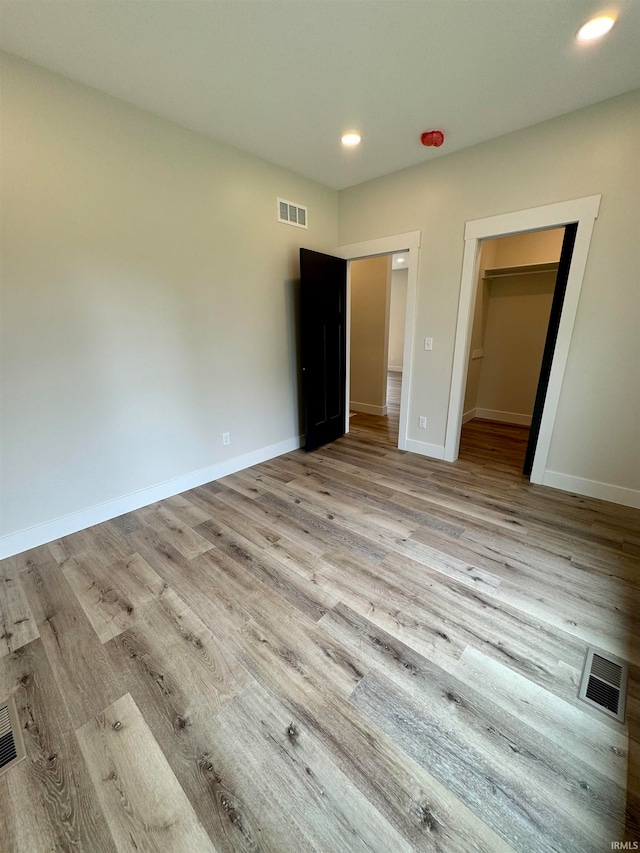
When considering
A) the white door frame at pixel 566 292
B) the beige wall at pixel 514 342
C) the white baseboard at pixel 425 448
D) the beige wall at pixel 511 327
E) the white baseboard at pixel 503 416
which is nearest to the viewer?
the white door frame at pixel 566 292

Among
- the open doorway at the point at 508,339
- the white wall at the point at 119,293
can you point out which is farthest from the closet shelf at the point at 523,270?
the white wall at the point at 119,293

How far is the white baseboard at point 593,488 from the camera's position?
2.56 meters

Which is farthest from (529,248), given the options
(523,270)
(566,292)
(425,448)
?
(425,448)

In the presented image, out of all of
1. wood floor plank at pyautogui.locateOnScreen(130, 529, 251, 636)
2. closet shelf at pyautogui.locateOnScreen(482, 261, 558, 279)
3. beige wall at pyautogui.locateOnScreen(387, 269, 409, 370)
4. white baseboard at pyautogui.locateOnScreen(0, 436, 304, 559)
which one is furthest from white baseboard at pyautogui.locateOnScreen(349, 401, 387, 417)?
beige wall at pyautogui.locateOnScreen(387, 269, 409, 370)

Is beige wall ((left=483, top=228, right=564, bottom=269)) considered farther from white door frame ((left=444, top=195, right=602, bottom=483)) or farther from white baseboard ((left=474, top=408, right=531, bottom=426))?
white baseboard ((left=474, top=408, right=531, bottom=426))

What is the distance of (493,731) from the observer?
1.18m

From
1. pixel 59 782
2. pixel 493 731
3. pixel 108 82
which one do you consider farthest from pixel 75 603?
pixel 108 82

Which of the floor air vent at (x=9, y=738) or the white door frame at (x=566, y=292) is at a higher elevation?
the white door frame at (x=566, y=292)

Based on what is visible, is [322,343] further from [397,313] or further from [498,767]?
[397,313]

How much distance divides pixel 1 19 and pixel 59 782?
3223mm

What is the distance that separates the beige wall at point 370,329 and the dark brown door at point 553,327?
2.34m

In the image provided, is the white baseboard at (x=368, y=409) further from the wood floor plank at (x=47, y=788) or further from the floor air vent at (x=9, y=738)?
the floor air vent at (x=9, y=738)

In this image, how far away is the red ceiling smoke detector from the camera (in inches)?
99.8

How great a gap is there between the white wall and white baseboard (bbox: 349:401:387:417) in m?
2.42
